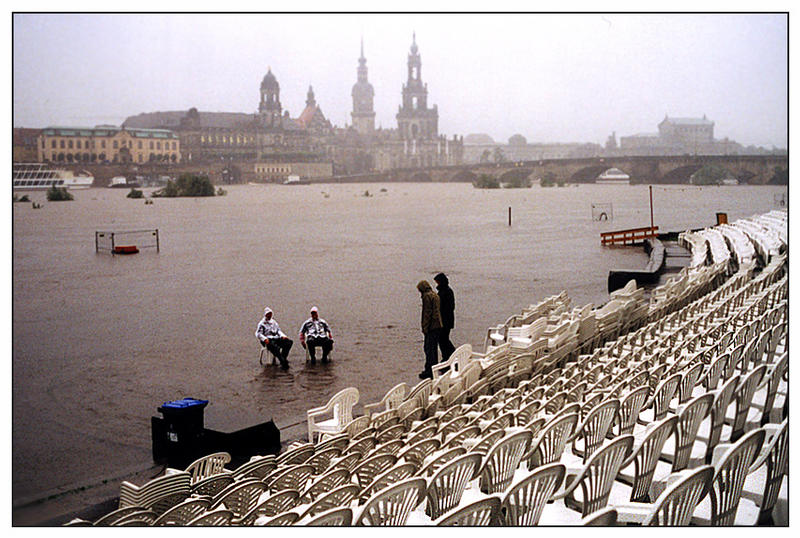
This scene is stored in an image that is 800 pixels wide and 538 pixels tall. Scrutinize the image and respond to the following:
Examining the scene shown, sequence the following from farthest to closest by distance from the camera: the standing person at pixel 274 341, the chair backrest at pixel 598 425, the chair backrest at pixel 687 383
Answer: the standing person at pixel 274 341 → the chair backrest at pixel 687 383 → the chair backrest at pixel 598 425

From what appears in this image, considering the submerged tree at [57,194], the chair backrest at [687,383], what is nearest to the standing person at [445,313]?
the chair backrest at [687,383]

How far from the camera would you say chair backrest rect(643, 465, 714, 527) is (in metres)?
3.27

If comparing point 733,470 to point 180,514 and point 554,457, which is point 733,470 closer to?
point 554,457

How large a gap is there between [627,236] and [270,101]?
478 inches

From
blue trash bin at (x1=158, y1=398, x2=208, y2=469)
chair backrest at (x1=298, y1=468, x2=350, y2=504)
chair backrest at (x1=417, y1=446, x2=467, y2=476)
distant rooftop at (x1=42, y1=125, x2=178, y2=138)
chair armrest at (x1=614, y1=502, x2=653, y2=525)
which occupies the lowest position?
blue trash bin at (x1=158, y1=398, x2=208, y2=469)

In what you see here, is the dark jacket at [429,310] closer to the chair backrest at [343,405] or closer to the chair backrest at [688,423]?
the chair backrest at [343,405]

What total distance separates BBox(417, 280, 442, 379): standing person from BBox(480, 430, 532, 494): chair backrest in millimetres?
6555

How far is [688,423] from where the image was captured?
4352mm

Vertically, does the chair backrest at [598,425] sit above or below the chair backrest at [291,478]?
above

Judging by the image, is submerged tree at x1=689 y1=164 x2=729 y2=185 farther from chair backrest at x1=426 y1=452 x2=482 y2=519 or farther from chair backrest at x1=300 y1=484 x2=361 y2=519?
chair backrest at x1=300 y1=484 x2=361 y2=519

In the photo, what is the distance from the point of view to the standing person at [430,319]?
37.0 ft

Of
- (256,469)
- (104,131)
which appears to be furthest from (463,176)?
(256,469)

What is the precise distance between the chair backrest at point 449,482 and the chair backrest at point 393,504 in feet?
0.18

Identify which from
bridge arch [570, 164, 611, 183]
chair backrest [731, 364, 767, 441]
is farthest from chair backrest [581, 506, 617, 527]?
bridge arch [570, 164, 611, 183]
